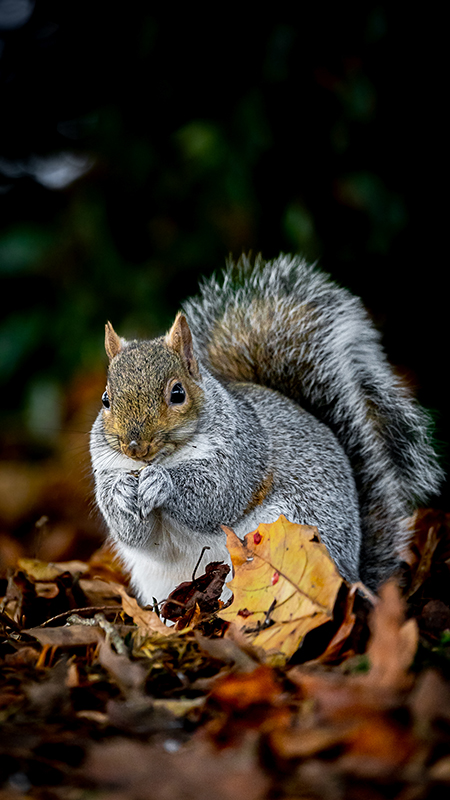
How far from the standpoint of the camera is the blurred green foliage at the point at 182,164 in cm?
224

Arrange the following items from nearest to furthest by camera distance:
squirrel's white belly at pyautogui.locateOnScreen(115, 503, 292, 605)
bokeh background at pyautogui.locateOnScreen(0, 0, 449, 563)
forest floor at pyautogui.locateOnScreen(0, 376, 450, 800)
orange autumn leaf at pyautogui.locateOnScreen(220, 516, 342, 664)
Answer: forest floor at pyautogui.locateOnScreen(0, 376, 450, 800) → orange autumn leaf at pyautogui.locateOnScreen(220, 516, 342, 664) → squirrel's white belly at pyautogui.locateOnScreen(115, 503, 292, 605) → bokeh background at pyautogui.locateOnScreen(0, 0, 449, 563)

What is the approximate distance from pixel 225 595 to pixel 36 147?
2200 millimetres

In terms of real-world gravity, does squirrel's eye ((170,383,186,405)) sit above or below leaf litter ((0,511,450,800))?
above

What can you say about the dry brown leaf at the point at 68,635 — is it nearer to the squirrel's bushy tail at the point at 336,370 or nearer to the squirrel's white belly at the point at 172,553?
the squirrel's white belly at the point at 172,553

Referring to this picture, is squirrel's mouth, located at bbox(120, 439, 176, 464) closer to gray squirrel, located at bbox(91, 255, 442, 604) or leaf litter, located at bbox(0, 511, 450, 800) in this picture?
gray squirrel, located at bbox(91, 255, 442, 604)

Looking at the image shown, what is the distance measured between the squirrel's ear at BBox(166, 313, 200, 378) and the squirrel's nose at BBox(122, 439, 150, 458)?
22 centimetres

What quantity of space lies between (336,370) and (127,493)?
0.53 m

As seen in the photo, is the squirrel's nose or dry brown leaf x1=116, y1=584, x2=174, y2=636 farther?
the squirrel's nose

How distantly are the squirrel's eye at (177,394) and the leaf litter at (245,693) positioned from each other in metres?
0.32

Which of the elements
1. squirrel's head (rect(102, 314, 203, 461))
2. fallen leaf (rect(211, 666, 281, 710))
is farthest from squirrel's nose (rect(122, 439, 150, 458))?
fallen leaf (rect(211, 666, 281, 710))

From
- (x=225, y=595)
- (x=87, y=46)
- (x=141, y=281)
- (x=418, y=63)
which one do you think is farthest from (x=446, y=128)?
(x=225, y=595)

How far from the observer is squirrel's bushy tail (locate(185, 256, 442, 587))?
53.9 inches

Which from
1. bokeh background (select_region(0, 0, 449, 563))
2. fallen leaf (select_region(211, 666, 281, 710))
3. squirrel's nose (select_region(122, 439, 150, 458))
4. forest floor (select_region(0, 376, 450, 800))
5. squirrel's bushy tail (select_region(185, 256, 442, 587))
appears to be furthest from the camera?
bokeh background (select_region(0, 0, 449, 563))

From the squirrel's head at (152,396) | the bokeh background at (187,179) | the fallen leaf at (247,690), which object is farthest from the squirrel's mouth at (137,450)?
the bokeh background at (187,179)
